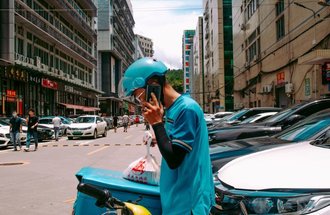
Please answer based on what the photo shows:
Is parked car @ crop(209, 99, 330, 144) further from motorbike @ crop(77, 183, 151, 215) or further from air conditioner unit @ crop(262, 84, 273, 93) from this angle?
air conditioner unit @ crop(262, 84, 273, 93)

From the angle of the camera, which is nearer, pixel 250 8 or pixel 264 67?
pixel 264 67

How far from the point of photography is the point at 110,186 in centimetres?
303

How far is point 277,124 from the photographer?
10312 mm

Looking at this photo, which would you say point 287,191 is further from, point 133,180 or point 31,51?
point 31,51

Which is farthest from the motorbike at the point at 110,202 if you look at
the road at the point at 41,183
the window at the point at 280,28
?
the window at the point at 280,28

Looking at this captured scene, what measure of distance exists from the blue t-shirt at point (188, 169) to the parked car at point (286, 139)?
101 inches

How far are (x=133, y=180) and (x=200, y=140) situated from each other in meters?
0.85

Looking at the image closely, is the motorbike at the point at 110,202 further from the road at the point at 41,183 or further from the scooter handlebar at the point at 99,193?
the road at the point at 41,183

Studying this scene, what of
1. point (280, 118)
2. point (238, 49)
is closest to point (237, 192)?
point (280, 118)

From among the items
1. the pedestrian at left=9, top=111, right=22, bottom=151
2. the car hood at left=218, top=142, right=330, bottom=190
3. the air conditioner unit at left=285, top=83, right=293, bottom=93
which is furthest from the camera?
the air conditioner unit at left=285, top=83, right=293, bottom=93

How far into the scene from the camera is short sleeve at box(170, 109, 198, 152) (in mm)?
2408

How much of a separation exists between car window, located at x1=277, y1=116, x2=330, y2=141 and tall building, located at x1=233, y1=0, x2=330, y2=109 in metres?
16.5

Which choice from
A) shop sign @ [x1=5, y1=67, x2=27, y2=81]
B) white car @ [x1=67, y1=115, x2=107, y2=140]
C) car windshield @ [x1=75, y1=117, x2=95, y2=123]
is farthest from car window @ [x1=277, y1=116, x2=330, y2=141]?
shop sign @ [x1=5, y1=67, x2=27, y2=81]

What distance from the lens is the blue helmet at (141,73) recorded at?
100 inches
